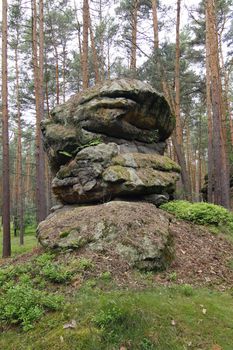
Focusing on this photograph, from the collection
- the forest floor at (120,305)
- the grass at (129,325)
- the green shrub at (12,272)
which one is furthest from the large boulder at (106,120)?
the grass at (129,325)

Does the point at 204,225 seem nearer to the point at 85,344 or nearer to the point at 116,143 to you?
the point at 116,143

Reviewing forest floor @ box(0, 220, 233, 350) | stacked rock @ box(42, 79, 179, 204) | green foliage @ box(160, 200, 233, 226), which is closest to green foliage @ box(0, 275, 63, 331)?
forest floor @ box(0, 220, 233, 350)

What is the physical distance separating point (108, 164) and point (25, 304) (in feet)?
14.9

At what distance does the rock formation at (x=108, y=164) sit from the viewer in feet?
20.9

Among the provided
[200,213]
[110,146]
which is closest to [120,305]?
[200,213]

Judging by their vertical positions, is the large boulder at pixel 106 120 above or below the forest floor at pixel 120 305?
above

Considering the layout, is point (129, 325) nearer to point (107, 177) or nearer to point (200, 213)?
point (107, 177)

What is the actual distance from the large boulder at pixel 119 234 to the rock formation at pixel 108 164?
2 centimetres

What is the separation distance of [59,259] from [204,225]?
412 cm

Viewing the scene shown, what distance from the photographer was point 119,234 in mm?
6082

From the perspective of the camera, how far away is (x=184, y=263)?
239 inches

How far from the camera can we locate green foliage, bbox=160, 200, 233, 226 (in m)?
8.18

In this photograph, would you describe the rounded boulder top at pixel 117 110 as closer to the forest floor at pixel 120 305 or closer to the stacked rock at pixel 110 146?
the stacked rock at pixel 110 146

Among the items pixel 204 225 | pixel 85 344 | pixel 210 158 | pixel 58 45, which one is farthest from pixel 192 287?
pixel 58 45
